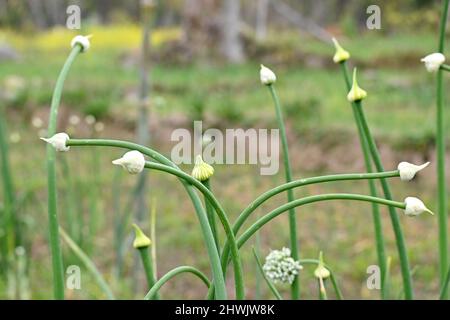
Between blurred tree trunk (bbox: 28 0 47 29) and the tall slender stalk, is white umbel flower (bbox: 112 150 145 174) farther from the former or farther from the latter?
blurred tree trunk (bbox: 28 0 47 29)

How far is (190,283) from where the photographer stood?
2566mm

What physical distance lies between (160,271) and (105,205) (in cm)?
97

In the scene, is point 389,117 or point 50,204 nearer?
point 50,204

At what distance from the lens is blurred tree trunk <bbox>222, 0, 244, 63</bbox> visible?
333 inches

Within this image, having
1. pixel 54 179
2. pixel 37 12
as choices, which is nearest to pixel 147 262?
pixel 54 179

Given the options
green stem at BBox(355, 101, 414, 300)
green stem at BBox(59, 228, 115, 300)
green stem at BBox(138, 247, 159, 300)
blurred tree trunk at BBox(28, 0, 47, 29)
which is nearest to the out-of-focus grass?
green stem at BBox(59, 228, 115, 300)

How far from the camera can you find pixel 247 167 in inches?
161

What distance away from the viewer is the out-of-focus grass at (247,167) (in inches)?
106

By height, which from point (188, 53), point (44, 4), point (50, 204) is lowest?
point (50, 204)

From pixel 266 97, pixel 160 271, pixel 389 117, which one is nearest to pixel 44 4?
pixel 266 97

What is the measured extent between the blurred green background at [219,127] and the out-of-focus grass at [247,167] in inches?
0.4

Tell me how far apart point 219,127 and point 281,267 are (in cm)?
386
